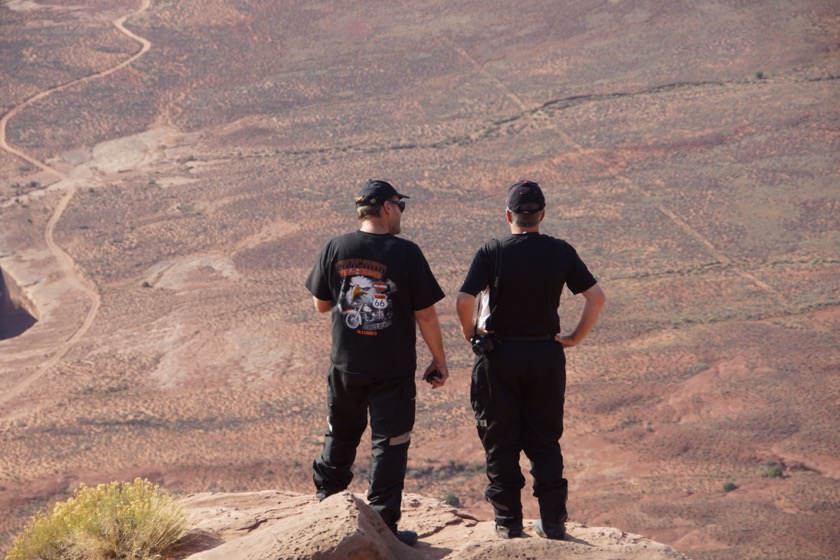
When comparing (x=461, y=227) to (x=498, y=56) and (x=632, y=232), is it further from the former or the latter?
(x=498, y=56)

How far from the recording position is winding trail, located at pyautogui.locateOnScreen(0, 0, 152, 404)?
22.1 metres

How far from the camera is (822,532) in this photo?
578 inches

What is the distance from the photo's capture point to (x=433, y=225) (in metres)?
29.8

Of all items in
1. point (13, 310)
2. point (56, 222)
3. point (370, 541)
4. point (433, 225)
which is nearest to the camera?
point (370, 541)

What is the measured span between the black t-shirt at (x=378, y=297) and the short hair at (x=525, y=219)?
0.64 m

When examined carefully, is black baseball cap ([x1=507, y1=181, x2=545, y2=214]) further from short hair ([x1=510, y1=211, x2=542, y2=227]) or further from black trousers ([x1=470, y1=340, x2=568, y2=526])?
black trousers ([x1=470, y1=340, x2=568, y2=526])

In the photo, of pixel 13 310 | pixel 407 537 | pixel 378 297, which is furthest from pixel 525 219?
pixel 13 310

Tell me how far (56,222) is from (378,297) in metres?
26.2

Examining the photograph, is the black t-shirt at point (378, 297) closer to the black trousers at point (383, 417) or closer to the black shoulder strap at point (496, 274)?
the black trousers at point (383, 417)

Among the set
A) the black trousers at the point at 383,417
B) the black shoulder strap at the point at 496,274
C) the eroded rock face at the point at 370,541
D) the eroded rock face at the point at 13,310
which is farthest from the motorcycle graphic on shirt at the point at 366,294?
the eroded rock face at the point at 13,310

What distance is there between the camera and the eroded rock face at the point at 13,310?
2589 centimetres

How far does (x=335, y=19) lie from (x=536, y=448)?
134 feet

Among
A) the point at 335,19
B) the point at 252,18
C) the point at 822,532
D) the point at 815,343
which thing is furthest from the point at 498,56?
the point at 822,532

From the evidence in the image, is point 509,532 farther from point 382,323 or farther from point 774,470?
point 774,470
